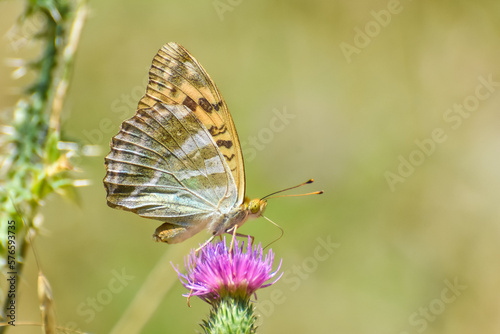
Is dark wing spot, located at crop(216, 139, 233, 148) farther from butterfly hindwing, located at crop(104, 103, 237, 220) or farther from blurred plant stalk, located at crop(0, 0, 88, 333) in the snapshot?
blurred plant stalk, located at crop(0, 0, 88, 333)

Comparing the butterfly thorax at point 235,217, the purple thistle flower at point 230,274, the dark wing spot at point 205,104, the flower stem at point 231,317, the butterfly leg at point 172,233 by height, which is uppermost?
the dark wing spot at point 205,104

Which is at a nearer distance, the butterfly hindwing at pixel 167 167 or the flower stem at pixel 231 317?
the flower stem at pixel 231 317

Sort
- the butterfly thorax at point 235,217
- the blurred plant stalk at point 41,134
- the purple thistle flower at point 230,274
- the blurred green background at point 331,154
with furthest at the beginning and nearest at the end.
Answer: the blurred green background at point 331,154 → the butterfly thorax at point 235,217 → the purple thistle flower at point 230,274 → the blurred plant stalk at point 41,134

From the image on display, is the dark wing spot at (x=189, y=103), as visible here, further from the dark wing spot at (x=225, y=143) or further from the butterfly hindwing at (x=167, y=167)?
the dark wing spot at (x=225, y=143)

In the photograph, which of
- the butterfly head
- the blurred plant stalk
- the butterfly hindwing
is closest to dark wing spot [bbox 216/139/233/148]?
the butterfly hindwing

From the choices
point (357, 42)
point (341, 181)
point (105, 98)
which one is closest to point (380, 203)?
point (341, 181)

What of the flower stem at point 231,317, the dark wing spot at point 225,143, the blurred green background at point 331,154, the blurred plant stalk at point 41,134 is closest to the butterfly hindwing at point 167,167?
the dark wing spot at point 225,143
